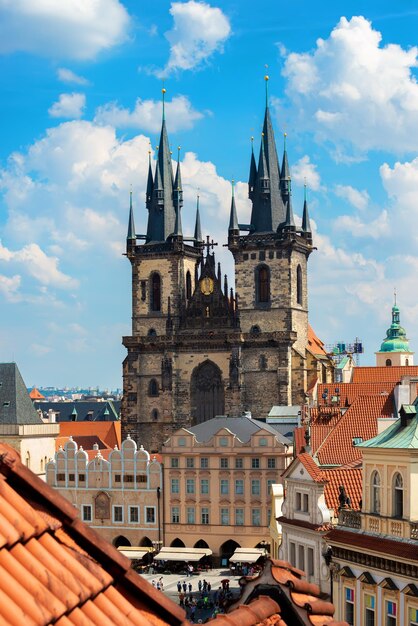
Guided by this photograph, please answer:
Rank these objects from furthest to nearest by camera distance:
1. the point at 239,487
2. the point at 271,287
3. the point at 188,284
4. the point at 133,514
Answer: the point at 188,284, the point at 271,287, the point at 133,514, the point at 239,487

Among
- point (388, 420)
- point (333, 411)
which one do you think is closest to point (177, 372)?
point (333, 411)

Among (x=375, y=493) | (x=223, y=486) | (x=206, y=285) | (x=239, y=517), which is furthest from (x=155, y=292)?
(x=375, y=493)

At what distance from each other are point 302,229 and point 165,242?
38.8 feet

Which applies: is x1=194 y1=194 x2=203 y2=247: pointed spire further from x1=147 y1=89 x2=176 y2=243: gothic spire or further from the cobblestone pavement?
the cobblestone pavement

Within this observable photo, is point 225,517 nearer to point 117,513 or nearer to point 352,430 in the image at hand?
point 117,513

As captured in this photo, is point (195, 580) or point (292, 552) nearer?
point (292, 552)

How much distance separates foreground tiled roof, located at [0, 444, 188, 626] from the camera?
4.12m

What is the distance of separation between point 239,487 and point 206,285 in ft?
102

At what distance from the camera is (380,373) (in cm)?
9594

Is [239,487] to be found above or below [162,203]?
below

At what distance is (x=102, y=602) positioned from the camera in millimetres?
4586

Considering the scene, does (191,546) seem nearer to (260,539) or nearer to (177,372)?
(260,539)

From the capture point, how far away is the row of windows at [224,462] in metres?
67.6

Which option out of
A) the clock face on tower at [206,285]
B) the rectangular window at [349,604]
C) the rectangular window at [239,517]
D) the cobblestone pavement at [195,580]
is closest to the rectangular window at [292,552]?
the rectangular window at [349,604]
